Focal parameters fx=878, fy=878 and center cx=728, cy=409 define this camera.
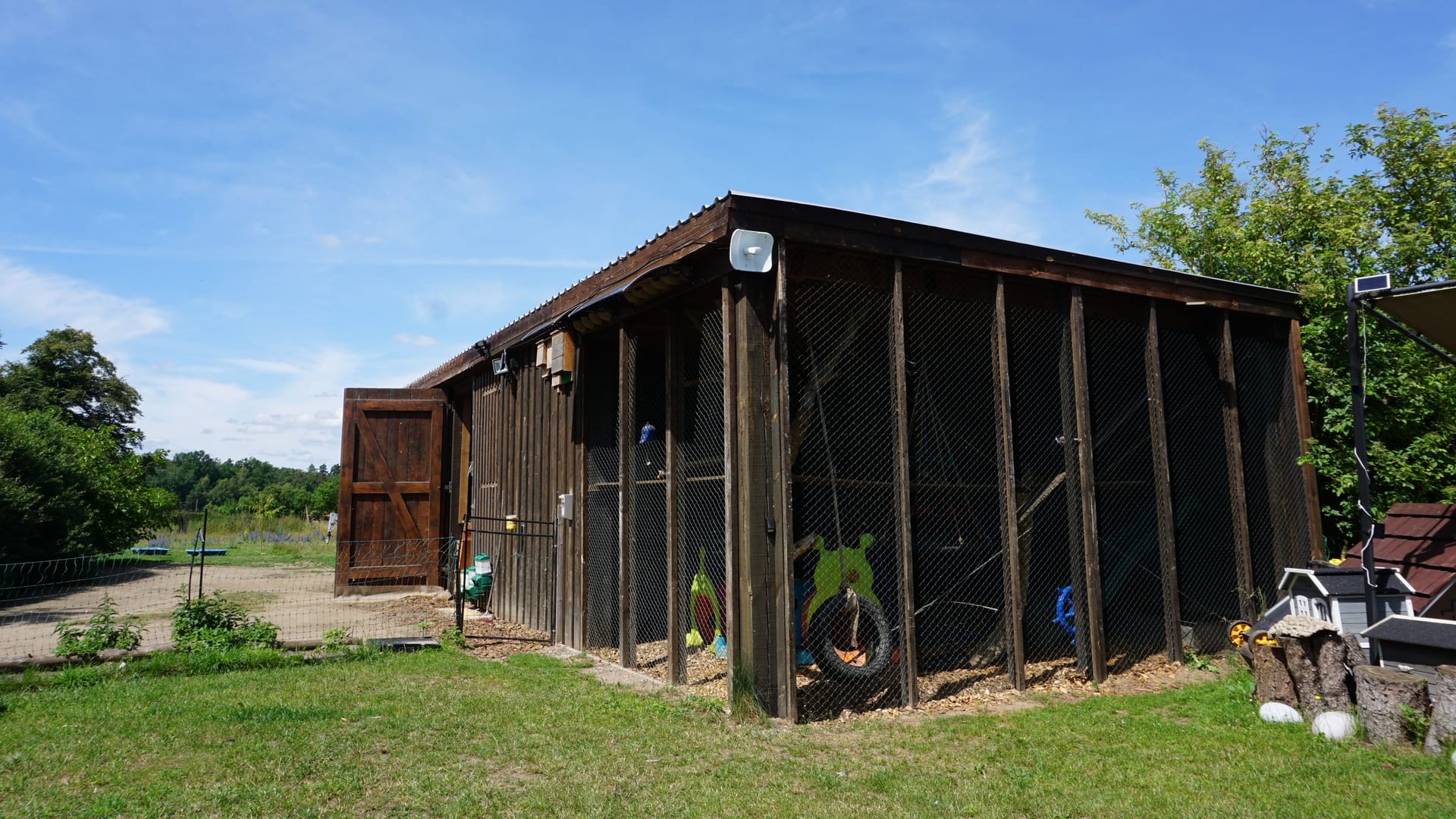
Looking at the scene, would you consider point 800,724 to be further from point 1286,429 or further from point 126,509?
point 126,509

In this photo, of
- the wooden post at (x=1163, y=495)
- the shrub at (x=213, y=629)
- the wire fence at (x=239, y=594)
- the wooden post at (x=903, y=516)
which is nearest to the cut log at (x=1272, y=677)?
the wooden post at (x=1163, y=495)

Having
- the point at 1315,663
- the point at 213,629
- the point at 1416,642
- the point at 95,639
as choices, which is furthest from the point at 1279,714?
the point at 95,639

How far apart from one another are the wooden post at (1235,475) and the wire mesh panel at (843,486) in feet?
10.6

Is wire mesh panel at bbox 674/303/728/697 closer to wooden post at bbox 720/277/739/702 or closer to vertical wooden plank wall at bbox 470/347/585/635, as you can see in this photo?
wooden post at bbox 720/277/739/702

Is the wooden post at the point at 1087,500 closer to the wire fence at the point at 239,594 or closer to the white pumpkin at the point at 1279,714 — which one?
the white pumpkin at the point at 1279,714

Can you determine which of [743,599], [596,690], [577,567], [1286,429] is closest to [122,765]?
[596,690]

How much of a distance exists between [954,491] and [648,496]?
275 cm

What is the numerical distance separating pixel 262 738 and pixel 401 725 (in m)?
0.73

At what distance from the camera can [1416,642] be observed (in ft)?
16.2

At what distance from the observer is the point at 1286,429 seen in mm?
8773

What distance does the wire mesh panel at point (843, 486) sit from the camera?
20.9 feet

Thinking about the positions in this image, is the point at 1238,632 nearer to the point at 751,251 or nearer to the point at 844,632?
the point at 844,632

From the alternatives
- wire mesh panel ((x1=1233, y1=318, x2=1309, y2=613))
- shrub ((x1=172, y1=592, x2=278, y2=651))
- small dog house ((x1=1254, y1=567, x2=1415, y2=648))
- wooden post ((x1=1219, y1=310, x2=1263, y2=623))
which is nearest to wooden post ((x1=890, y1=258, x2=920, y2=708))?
small dog house ((x1=1254, y1=567, x2=1415, y2=648))

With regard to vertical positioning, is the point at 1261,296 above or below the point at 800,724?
above
